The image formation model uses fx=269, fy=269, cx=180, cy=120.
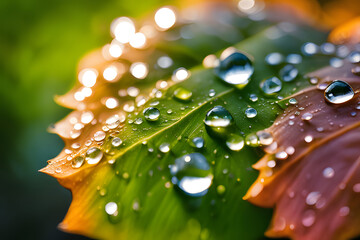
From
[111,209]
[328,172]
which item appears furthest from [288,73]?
[111,209]

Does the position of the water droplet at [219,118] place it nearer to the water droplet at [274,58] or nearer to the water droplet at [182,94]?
the water droplet at [182,94]

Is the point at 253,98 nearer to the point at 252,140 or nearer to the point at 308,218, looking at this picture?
the point at 252,140

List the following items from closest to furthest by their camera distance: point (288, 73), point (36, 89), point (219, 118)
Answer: point (219, 118)
point (288, 73)
point (36, 89)

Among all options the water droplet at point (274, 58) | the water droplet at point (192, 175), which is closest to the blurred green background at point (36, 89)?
the water droplet at point (274, 58)

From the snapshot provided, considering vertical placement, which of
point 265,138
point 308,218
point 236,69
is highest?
point 236,69

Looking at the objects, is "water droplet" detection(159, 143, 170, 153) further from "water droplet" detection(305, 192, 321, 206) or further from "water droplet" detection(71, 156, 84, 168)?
"water droplet" detection(305, 192, 321, 206)

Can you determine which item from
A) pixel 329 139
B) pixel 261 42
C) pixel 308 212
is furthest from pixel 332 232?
pixel 261 42

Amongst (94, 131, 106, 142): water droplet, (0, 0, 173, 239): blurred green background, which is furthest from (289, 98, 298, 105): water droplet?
(0, 0, 173, 239): blurred green background
